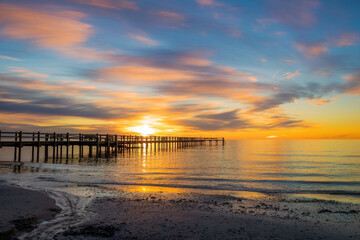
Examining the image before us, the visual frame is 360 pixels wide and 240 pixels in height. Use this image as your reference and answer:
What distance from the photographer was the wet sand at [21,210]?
7.02 metres

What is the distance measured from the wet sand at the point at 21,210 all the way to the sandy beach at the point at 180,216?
0.03m

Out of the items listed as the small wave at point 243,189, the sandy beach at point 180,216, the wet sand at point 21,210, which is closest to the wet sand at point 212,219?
the sandy beach at point 180,216

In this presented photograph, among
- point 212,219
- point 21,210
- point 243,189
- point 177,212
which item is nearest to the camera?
point 212,219

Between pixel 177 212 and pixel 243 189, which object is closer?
pixel 177 212

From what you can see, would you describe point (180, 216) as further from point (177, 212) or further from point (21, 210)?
point (21, 210)

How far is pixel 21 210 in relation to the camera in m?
8.88

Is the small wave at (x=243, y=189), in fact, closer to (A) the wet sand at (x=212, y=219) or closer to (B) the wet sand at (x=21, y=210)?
(A) the wet sand at (x=212, y=219)

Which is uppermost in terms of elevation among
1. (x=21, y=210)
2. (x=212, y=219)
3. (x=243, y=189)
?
(x=21, y=210)

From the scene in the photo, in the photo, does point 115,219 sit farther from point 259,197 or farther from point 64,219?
point 259,197

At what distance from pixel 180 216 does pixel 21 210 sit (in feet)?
16.8

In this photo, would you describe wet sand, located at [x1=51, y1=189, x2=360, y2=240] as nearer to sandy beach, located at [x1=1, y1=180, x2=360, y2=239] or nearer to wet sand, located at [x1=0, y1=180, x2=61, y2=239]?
sandy beach, located at [x1=1, y1=180, x2=360, y2=239]

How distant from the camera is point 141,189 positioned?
1402 centimetres

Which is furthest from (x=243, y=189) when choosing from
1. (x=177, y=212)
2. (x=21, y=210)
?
(x=21, y=210)

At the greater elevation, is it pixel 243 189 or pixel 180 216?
pixel 180 216
